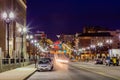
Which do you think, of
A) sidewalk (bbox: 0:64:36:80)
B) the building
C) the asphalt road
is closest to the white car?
the asphalt road

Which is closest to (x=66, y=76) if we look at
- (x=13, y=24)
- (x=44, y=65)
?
(x=44, y=65)

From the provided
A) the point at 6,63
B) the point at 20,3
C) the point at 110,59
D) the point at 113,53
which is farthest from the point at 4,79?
the point at 20,3

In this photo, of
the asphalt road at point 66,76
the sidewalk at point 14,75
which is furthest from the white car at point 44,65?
the sidewalk at point 14,75

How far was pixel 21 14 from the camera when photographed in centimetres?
12812

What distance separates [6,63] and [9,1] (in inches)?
2496

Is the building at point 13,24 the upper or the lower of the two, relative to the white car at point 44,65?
upper

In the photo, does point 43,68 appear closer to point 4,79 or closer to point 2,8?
point 4,79

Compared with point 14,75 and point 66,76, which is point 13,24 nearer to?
point 14,75

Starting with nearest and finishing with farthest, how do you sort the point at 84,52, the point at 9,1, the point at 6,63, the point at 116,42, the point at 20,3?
the point at 6,63
the point at 9,1
the point at 20,3
the point at 116,42
the point at 84,52

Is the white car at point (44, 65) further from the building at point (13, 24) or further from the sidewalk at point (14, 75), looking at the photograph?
the building at point (13, 24)

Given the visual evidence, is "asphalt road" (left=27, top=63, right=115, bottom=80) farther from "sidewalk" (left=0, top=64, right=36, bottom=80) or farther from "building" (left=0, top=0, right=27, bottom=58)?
"building" (left=0, top=0, right=27, bottom=58)

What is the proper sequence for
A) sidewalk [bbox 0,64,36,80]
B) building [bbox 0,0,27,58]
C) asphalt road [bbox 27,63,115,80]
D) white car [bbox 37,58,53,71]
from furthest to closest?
building [bbox 0,0,27,58] < white car [bbox 37,58,53,71] < asphalt road [bbox 27,63,115,80] < sidewalk [bbox 0,64,36,80]

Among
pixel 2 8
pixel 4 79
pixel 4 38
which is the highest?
pixel 2 8

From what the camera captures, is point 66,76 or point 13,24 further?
point 13,24
